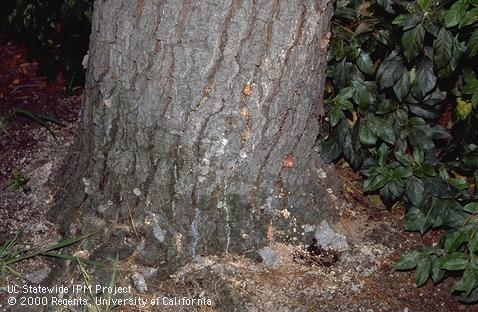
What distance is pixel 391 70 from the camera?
2.57 m

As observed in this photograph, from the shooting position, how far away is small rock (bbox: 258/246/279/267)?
261 centimetres

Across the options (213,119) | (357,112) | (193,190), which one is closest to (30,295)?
(193,190)

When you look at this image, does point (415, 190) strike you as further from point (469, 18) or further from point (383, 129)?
point (469, 18)

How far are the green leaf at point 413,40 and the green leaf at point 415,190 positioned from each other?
0.49 meters

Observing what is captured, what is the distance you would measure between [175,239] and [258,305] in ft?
1.28

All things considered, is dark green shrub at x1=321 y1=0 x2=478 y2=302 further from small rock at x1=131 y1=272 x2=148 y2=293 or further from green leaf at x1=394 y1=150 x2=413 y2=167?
small rock at x1=131 y1=272 x2=148 y2=293

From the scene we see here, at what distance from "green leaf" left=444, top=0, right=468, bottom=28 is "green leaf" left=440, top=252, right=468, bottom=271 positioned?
798mm

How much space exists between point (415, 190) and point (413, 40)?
0.58m

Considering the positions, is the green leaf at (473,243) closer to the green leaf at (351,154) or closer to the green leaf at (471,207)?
the green leaf at (471,207)

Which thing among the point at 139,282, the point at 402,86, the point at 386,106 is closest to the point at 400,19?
the point at 402,86

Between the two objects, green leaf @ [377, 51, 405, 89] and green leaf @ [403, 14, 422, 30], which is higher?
green leaf @ [403, 14, 422, 30]

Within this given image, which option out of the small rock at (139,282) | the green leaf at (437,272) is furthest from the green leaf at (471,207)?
the small rock at (139,282)

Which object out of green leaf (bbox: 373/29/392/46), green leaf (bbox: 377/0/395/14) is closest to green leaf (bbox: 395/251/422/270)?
Answer: green leaf (bbox: 373/29/392/46)

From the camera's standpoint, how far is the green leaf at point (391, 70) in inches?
101
